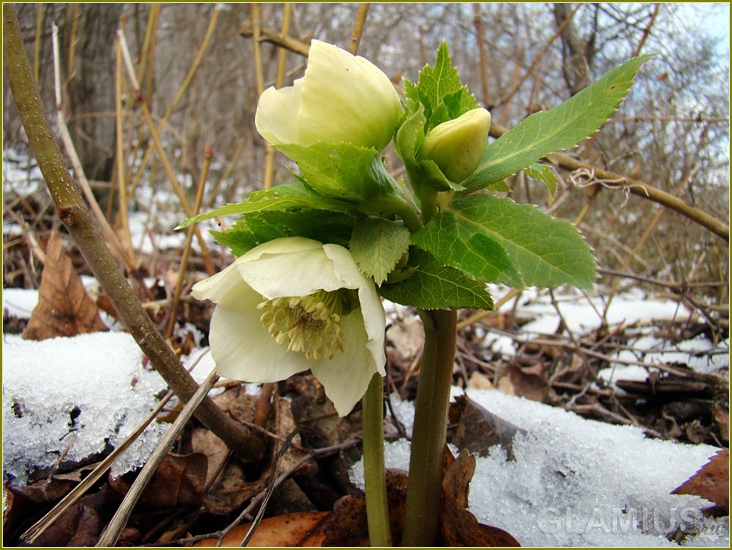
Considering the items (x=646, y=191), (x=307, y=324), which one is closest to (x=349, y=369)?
(x=307, y=324)

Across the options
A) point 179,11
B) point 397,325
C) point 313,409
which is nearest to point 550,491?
point 313,409

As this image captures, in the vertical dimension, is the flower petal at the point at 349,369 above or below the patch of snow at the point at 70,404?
above

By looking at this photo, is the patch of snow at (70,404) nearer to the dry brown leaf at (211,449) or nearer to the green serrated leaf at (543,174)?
the dry brown leaf at (211,449)

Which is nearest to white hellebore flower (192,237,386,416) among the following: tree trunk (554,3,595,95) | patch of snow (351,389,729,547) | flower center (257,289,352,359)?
flower center (257,289,352,359)

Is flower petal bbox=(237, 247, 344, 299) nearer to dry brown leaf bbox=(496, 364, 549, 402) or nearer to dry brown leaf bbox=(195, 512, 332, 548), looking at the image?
dry brown leaf bbox=(195, 512, 332, 548)

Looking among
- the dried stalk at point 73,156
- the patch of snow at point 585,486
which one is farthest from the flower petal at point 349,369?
the dried stalk at point 73,156

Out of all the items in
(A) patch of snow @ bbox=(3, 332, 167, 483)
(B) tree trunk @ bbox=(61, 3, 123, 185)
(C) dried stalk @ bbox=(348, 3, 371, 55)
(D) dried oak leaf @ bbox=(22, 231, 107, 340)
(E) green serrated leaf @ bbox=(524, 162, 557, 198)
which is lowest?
(A) patch of snow @ bbox=(3, 332, 167, 483)

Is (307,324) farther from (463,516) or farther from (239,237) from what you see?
(463,516)
